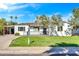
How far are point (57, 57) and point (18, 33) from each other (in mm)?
1129

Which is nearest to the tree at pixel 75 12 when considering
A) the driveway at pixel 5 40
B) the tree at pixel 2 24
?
the driveway at pixel 5 40

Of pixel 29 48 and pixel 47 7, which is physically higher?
pixel 47 7

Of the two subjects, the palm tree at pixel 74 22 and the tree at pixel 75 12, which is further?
the palm tree at pixel 74 22

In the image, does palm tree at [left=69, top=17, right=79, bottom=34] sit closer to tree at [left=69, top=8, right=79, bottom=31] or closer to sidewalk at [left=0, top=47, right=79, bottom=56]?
tree at [left=69, top=8, right=79, bottom=31]

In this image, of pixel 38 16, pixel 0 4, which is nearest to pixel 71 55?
pixel 38 16

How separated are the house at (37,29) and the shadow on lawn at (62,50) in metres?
0.32

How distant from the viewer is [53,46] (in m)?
13.0

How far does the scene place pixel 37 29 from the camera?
521 inches

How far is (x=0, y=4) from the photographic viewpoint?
1288cm

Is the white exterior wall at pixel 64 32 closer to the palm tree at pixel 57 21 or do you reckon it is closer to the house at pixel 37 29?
the house at pixel 37 29

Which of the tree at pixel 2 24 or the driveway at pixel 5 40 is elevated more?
the tree at pixel 2 24

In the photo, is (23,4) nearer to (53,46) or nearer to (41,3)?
(41,3)

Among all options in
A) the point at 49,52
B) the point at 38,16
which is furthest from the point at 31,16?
the point at 49,52

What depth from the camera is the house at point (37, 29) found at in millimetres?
13141
